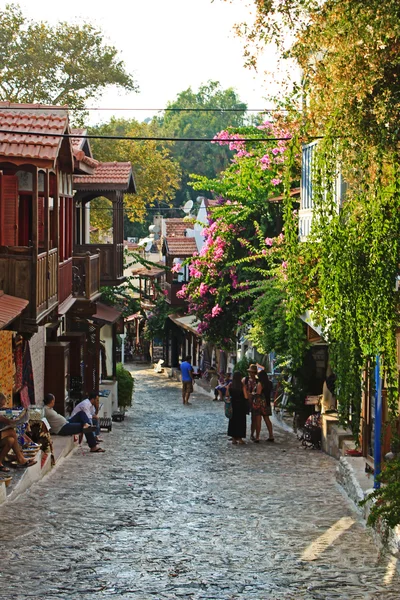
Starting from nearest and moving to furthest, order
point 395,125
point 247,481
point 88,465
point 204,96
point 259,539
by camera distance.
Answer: point 395,125 < point 259,539 < point 247,481 < point 88,465 < point 204,96

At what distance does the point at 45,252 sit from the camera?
17875 millimetres

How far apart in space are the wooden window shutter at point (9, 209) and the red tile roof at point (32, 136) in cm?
121

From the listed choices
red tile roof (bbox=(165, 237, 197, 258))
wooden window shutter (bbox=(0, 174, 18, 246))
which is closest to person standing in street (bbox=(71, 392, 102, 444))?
wooden window shutter (bbox=(0, 174, 18, 246))

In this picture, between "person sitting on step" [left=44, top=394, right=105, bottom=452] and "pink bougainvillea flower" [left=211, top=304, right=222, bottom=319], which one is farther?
"pink bougainvillea flower" [left=211, top=304, right=222, bottom=319]

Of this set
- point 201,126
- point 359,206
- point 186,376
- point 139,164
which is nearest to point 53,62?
point 139,164

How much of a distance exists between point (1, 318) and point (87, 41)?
2993 centimetres

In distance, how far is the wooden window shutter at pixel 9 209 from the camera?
62.8 feet

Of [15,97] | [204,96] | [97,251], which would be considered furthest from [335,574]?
[204,96]

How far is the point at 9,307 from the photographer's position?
15.7 m

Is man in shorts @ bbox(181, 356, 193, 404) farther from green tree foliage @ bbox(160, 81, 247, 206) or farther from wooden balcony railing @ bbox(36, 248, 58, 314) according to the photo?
green tree foliage @ bbox(160, 81, 247, 206)

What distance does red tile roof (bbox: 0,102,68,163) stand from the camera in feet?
53.4

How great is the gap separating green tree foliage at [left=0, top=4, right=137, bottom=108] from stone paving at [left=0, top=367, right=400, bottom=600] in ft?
80.4

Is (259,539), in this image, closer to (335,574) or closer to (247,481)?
(335,574)

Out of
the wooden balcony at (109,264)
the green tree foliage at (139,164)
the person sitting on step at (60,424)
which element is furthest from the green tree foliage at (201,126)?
the person sitting on step at (60,424)
